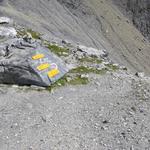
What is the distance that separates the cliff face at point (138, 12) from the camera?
209ft

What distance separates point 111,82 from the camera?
17453 millimetres

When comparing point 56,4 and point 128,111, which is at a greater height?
point 128,111

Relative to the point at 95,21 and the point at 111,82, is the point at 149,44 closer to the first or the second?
the point at 95,21

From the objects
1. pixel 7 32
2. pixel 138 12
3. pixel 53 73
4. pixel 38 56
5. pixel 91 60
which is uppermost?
pixel 38 56

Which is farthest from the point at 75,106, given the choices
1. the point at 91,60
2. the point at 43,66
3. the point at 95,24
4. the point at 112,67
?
the point at 95,24

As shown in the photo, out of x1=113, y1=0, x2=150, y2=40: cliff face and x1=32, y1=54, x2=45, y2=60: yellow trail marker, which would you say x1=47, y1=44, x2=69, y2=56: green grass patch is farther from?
x1=113, y1=0, x2=150, y2=40: cliff face

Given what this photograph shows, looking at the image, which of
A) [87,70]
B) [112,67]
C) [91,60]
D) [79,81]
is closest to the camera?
[79,81]

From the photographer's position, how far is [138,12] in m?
65.6

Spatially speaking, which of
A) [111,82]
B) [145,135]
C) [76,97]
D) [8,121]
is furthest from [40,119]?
[111,82]

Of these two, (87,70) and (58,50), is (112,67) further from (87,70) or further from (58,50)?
(58,50)

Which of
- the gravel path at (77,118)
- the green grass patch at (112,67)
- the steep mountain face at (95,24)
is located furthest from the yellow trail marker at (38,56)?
the steep mountain face at (95,24)

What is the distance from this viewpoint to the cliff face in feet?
209

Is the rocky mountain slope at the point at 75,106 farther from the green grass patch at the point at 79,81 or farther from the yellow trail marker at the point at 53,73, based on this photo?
the yellow trail marker at the point at 53,73

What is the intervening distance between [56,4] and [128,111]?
41.5 metres
